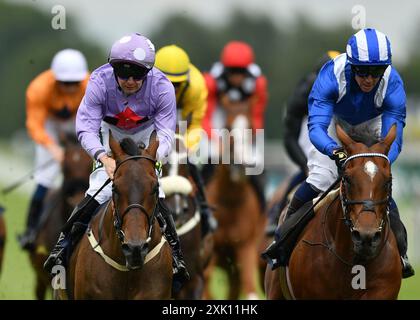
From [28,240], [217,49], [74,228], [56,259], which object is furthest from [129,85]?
[217,49]

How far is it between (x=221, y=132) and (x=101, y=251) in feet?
20.9

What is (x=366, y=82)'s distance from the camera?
864 cm

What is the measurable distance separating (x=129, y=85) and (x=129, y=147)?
67 centimetres

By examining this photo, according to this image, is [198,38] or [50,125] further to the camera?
[198,38]

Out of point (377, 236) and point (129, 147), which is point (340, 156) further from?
point (129, 147)

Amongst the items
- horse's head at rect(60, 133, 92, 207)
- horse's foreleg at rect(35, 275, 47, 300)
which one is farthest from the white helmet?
horse's foreleg at rect(35, 275, 47, 300)

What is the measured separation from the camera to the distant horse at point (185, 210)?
1103cm

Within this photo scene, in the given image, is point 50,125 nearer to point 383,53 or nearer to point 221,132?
point 221,132

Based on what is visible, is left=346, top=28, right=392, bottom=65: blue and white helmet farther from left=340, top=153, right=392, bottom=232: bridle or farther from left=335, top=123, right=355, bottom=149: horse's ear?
left=340, top=153, right=392, bottom=232: bridle

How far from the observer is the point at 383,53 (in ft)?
27.7

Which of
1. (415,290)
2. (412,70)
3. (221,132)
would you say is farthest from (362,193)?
(412,70)

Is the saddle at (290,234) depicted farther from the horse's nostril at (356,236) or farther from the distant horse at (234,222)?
the distant horse at (234,222)

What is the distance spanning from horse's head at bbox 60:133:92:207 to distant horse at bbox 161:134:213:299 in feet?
5.66

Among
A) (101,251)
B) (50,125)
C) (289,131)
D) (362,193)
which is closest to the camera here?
(362,193)
